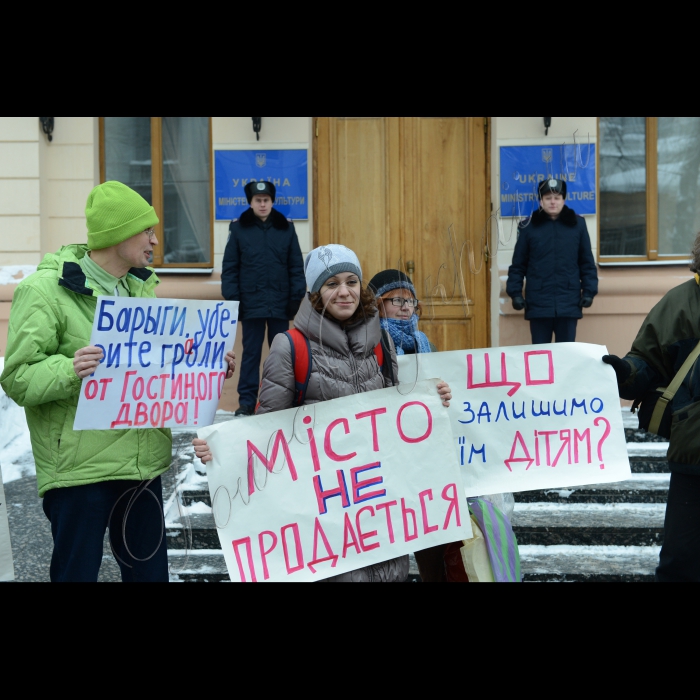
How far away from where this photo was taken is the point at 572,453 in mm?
3281

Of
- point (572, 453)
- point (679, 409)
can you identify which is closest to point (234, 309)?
point (572, 453)

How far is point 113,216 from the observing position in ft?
9.27

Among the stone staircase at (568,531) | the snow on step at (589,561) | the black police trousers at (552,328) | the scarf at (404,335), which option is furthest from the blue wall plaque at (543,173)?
the scarf at (404,335)

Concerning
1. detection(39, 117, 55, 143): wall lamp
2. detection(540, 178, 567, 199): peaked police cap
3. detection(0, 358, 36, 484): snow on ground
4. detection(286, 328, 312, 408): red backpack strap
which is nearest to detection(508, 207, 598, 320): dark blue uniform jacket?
detection(540, 178, 567, 199): peaked police cap

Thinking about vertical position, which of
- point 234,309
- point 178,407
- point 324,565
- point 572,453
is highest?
point 234,309

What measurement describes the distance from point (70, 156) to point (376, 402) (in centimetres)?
565

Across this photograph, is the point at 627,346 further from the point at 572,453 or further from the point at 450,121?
the point at 572,453

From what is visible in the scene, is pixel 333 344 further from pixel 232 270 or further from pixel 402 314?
pixel 232 270

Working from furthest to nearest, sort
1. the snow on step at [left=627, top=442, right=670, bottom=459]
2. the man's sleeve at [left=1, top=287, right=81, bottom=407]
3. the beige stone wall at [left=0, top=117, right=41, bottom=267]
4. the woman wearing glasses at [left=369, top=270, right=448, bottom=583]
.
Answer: the beige stone wall at [left=0, top=117, right=41, bottom=267] → the snow on step at [left=627, top=442, right=670, bottom=459] → the woman wearing glasses at [left=369, top=270, right=448, bottom=583] → the man's sleeve at [left=1, top=287, right=81, bottom=407]

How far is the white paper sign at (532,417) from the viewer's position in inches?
127

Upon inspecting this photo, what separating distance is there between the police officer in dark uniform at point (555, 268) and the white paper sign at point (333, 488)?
161 inches

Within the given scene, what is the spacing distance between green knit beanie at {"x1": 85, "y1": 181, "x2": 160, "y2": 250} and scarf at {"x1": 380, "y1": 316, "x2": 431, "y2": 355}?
114 cm

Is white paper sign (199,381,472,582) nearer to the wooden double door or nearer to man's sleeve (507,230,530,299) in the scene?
man's sleeve (507,230,530,299)

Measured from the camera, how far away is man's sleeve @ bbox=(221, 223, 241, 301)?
6891 mm
